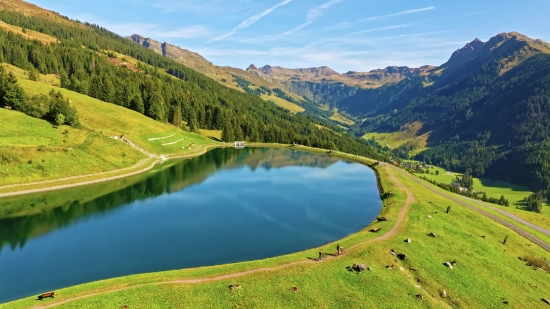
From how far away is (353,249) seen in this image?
182 feet

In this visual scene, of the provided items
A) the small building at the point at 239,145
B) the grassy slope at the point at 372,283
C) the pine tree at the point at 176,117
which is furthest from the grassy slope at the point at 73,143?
the grassy slope at the point at 372,283

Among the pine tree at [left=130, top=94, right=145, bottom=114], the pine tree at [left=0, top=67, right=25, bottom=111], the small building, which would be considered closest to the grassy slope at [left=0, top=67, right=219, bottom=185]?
the pine tree at [left=0, top=67, right=25, bottom=111]

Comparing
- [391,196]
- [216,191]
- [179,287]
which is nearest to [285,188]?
[216,191]

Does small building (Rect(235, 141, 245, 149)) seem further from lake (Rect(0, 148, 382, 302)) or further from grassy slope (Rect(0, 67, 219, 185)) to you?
lake (Rect(0, 148, 382, 302))

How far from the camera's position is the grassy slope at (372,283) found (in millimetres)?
39094

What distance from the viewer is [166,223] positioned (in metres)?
71.8

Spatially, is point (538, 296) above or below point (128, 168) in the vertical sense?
below

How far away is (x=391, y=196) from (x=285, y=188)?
33.2m

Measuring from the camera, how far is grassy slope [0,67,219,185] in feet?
300

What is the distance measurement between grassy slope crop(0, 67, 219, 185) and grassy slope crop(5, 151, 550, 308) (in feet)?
222

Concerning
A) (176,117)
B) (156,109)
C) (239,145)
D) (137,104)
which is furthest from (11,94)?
(239,145)

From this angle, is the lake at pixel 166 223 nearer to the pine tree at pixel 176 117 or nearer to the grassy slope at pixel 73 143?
the grassy slope at pixel 73 143

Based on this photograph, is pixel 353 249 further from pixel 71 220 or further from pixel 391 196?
pixel 71 220

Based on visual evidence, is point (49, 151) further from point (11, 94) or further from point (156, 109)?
point (156, 109)
